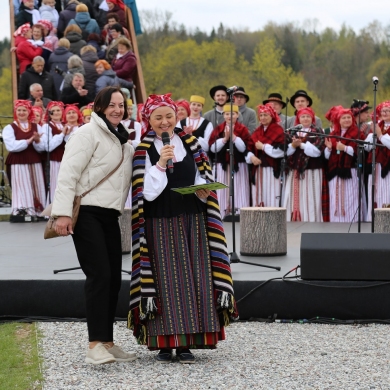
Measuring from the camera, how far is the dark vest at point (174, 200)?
5113 millimetres

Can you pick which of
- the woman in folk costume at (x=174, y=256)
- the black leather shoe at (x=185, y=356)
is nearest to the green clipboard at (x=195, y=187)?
the woman in folk costume at (x=174, y=256)

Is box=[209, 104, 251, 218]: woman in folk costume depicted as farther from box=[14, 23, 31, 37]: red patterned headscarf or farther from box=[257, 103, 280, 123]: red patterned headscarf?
box=[14, 23, 31, 37]: red patterned headscarf

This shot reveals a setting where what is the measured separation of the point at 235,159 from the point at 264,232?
14.8 ft

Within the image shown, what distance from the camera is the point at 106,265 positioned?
508 centimetres

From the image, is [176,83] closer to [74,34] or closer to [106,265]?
[74,34]

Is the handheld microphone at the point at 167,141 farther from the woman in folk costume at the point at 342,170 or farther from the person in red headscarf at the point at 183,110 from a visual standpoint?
the person in red headscarf at the point at 183,110

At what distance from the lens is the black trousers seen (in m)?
5.03

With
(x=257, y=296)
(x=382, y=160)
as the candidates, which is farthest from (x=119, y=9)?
(x=257, y=296)

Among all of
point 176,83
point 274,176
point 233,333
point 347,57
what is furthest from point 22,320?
point 347,57

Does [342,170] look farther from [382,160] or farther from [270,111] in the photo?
[270,111]

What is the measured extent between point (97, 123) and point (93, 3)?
14.2m

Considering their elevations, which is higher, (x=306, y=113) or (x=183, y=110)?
(x=183, y=110)

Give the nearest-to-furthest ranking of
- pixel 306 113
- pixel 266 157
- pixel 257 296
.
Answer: pixel 257 296
pixel 306 113
pixel 266 157

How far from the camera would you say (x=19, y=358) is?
5289mm
